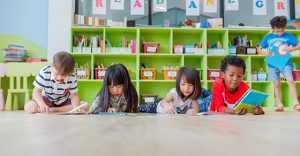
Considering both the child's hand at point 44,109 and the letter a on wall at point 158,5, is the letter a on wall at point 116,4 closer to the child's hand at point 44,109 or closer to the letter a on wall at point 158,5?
the letter a on wall at point 158,5

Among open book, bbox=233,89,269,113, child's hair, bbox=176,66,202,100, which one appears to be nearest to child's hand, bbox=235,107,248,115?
open book, bbox=233,89,269,113

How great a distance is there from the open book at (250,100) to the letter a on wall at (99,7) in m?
2.88

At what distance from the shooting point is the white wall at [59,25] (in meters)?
3.55

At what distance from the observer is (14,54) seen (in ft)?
11.3

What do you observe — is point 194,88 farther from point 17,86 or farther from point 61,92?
point 17,86

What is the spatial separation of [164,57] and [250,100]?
254cm

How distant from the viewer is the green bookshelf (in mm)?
3545

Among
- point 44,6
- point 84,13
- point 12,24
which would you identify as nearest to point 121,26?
point 84,13

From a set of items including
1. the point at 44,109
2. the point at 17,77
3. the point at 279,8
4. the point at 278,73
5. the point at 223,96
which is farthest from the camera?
the point at 279,8

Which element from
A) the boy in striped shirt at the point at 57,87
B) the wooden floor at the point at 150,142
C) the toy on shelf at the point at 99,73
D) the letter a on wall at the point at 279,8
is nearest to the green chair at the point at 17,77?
the toy on shelf at the point at 99,73

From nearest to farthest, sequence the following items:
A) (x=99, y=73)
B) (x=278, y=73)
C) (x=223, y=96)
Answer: (x=223, y=96)
(x=278, y=73)
(x=99, y=73)

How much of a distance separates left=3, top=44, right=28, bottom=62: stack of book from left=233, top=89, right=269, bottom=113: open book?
9.16ft

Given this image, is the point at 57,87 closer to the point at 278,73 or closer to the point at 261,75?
the point at 278,73

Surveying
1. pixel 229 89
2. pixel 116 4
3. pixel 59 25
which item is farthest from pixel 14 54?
pixel 229 89
